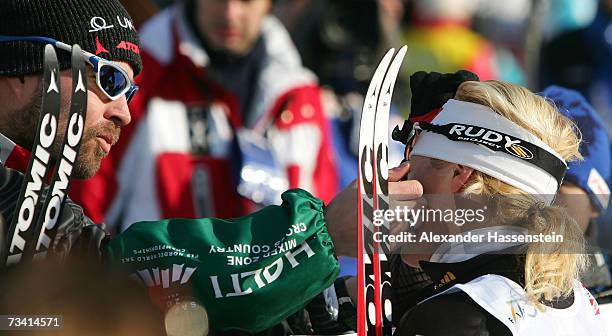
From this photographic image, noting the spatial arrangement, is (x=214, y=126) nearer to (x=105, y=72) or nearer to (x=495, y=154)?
(x=105, y=72)

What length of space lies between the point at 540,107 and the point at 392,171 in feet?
1.48

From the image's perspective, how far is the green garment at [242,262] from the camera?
229 cm

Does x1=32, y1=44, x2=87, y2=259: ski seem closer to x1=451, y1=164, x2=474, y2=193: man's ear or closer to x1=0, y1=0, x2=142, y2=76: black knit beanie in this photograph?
x1=0, y1=0, x2=142, y2=76: black knit beanie

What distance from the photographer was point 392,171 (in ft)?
8.34

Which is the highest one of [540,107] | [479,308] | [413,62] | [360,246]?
[413,62]

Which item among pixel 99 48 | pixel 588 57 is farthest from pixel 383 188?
pixel 588 57

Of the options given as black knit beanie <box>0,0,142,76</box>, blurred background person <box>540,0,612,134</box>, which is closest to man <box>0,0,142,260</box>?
black knit beanie <box>0,0,142,76</box>

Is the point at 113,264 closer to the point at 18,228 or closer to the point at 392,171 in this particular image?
the point at 18,228

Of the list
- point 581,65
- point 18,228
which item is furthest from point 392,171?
point 581,65

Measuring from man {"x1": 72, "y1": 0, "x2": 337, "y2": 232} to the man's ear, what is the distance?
2.59 meters

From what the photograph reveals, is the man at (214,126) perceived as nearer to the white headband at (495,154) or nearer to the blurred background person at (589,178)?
the blurred background person at (589,178)

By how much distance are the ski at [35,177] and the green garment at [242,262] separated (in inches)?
8.3

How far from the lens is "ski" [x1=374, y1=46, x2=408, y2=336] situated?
2340 mm

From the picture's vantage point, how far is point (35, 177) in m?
2.23
